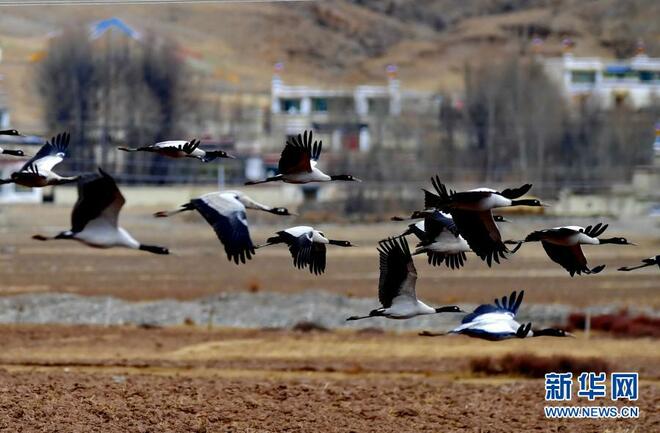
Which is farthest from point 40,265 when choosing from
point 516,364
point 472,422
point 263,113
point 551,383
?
point 263,113

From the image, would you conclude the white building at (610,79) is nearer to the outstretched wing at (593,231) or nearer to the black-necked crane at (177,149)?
the outstretched wing at (593,231)

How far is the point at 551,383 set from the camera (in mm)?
25672

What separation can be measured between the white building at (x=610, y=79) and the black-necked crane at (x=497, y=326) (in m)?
77.6

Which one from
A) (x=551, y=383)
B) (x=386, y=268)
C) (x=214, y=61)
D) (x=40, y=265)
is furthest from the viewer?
(x=214, y=61)

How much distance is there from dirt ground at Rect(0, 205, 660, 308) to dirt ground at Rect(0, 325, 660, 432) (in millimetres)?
9454

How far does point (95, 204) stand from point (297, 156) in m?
2.12

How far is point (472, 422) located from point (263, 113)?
248ft

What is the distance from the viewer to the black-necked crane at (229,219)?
51.8ft

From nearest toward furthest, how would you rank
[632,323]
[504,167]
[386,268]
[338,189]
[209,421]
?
[386,268]
[209,421]
[632,323]
[338,189]
[504,167]

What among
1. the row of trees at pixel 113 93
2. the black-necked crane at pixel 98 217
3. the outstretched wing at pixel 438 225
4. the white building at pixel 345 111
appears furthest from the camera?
the white building at pixel 345 111

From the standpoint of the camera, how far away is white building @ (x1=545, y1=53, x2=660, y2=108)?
97.5m

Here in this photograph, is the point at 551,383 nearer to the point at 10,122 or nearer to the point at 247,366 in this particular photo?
the point at 247,366

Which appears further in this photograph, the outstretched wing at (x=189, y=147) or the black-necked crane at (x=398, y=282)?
the black-necked crane at (x=398, y=282)

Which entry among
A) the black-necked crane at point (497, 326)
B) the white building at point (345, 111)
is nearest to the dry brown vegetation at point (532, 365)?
the black-necked crane at point (497, 326)
